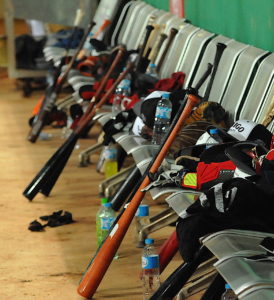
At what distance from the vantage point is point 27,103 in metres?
9.57

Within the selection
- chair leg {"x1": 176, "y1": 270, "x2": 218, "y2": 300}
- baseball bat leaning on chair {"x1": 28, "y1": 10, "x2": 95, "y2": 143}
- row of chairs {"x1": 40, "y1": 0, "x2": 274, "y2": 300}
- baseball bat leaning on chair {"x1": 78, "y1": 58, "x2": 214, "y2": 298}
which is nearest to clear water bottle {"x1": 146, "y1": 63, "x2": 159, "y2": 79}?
row of chairs {"x1": 40, "y1": 0, "x2": 274, "y2": 300}

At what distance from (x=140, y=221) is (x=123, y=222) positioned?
92cm

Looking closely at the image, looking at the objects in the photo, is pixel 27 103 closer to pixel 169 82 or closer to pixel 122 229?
pixel 169 82

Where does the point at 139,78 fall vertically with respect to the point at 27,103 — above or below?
above

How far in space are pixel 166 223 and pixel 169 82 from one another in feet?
3.91

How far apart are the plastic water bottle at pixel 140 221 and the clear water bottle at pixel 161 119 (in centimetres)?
36

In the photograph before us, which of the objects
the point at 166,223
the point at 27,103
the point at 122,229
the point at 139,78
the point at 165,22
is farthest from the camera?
the point at 27,103

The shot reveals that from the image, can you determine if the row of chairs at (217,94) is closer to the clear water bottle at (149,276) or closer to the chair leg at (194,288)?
the chair leg at (194,288)

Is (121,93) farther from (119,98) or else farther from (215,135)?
(215,135)

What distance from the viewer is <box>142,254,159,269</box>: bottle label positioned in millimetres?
4160

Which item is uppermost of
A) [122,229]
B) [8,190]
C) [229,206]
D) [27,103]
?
[229,206]

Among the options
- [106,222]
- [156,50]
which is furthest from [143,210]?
[156,50]

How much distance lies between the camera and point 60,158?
616 centimetres

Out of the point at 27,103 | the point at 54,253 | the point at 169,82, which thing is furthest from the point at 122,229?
the point at 27,103
